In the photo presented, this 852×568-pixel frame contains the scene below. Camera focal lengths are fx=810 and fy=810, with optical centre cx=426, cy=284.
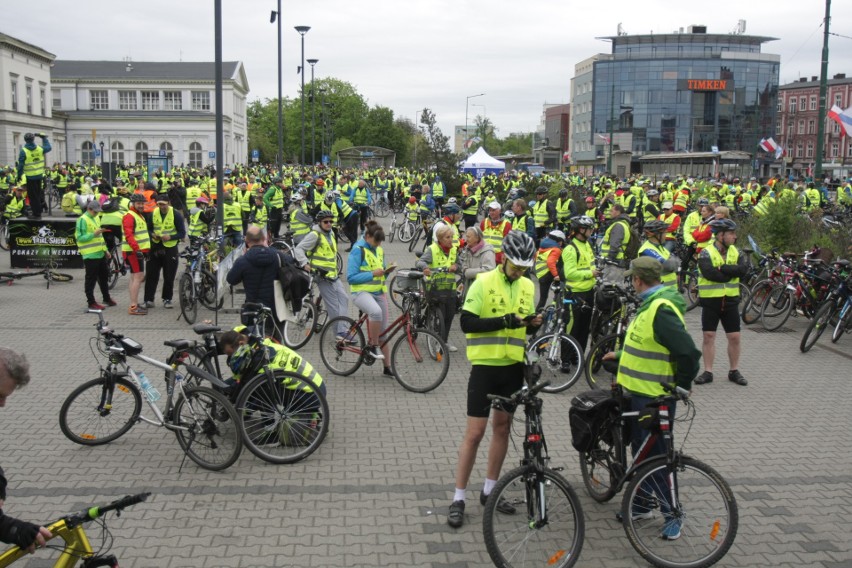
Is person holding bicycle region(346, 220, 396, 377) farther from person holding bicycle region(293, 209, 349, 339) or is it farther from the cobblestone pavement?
person holding bicycle region(293, 209, 349, 339)

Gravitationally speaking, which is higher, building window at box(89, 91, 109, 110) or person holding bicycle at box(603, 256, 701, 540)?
building window at box(89, 91, 109, 110)

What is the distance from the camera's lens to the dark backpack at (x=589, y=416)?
532 centimetres

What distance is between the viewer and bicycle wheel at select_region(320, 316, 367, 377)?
9133mm

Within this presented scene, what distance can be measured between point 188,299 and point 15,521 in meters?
8.84

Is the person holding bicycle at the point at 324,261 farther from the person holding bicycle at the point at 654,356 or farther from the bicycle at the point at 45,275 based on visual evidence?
the bicycle at the point at 45,275

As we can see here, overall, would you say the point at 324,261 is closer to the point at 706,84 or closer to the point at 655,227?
the point at 655,227

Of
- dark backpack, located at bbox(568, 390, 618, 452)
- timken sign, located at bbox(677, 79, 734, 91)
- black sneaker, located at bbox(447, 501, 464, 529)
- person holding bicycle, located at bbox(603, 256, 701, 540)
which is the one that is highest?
timken sign, located at bbox(677, 79, 734, 91)

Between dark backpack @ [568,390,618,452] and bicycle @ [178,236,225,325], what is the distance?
720 centimetres

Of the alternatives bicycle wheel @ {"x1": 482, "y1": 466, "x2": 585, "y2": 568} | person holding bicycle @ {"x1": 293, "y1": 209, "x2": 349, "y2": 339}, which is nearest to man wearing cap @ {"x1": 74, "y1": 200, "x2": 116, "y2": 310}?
person holding bicycle @ {"x1": 293, "y1": 209, "x2": 349, "y2": 339}

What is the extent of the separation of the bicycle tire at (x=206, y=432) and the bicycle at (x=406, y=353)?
2.70 m

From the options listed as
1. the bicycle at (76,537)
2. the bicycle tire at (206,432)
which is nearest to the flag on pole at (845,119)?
the bicycle tire at (206,432)

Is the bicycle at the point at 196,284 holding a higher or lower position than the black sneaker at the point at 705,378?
higher

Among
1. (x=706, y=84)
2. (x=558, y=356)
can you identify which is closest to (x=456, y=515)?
(x=558, y=356)

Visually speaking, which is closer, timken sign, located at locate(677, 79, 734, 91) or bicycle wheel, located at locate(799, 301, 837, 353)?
bicycle wheel, located at locate(799, 301, 837, 353)
